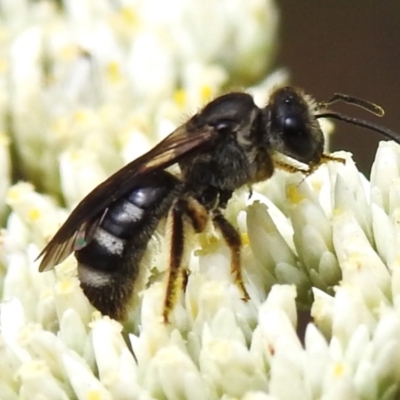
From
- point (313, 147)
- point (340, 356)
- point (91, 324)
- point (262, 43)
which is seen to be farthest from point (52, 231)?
point (262, 43)

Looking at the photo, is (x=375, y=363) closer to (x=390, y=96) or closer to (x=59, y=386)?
(x=59, y=386)

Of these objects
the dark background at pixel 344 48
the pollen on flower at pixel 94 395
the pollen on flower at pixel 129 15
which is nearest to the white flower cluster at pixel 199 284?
the pollen on flower at pixel 94 395

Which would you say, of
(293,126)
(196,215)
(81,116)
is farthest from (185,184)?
(81,116)

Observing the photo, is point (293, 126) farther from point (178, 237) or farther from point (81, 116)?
point (81, 116)

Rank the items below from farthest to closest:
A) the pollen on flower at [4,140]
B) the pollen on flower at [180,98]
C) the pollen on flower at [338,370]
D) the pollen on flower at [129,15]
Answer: the pollen on flower at [129,15]
the pollen on flower at [180,98]
the pollen on flower at [4,140]
the pollen on flower at [338,370]

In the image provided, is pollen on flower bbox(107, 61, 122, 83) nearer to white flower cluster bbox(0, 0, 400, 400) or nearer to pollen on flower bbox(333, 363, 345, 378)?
white flower cluster bbox(0, 0, 400, 400)

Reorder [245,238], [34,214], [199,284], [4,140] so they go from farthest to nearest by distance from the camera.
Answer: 1. [4,140]
2. [34,214]
3. [245,238]
4. [199,284]

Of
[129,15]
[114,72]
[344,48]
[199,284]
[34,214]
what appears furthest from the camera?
[344,48]

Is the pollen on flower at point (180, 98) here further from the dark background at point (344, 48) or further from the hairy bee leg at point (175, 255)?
the dark background at point (344, 48)
